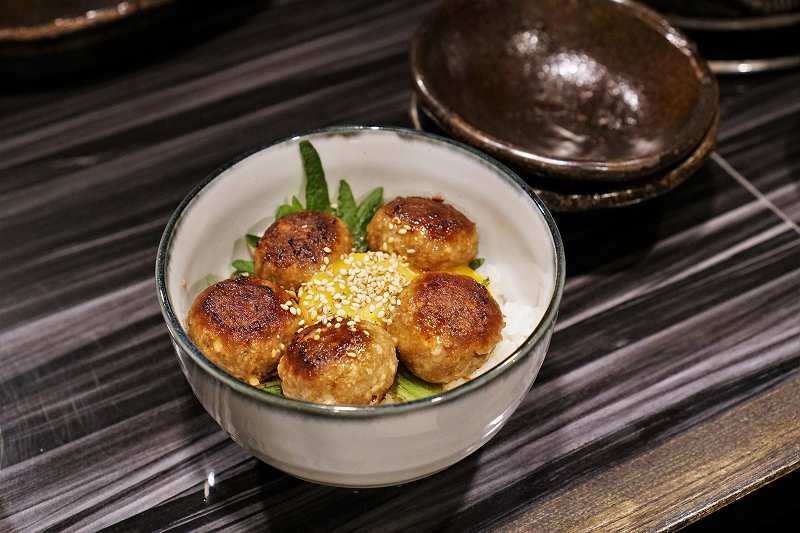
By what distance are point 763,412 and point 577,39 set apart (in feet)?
3.26

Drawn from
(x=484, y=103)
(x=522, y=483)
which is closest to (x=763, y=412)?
(x=522, y=483)

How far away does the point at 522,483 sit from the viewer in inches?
46.0

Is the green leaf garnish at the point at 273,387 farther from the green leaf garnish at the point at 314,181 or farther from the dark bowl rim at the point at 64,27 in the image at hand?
the dark bowl rim at the point at 64,27

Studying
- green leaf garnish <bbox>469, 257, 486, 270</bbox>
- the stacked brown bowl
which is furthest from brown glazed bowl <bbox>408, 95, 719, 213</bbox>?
green leaf garnish <bbox>469, 257, 486, 270</bbox>

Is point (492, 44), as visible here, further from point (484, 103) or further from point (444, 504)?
point (444, 504)

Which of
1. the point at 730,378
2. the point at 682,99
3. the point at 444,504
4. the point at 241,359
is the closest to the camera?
the point at 241,359

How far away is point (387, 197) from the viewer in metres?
1.32

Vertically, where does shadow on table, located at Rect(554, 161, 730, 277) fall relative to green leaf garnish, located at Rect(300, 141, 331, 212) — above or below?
below

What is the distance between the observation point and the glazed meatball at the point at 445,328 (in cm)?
103

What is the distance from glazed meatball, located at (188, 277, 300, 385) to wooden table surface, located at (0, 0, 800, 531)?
232 millimetres

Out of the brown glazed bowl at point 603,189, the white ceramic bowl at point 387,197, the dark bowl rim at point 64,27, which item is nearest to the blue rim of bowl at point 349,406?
the white ceramic bowl at point 387,197

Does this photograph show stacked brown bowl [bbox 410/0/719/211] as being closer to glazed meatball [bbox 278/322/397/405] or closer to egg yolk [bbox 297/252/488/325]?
egg yolk [bbox 297/252/488/325]

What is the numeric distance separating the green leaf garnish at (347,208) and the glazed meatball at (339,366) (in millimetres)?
300

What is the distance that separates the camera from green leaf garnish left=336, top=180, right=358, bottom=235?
130 centimetres
